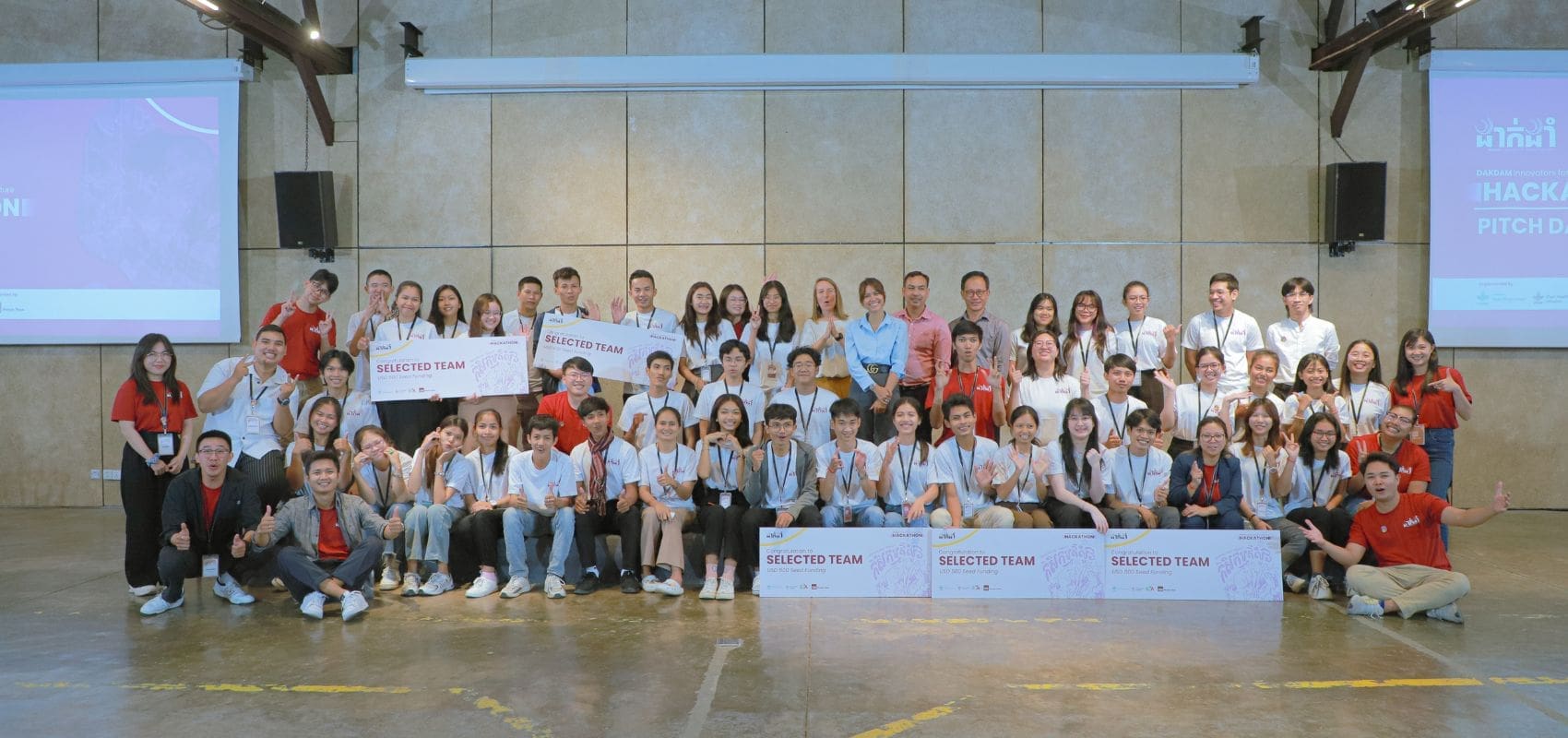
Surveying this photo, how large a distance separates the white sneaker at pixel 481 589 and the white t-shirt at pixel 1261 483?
15.4 feet

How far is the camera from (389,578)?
6.40m

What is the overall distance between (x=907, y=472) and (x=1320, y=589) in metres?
2.50

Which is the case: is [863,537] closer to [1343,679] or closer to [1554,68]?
[1343,679]

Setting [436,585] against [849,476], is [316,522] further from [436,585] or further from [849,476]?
[849,476]

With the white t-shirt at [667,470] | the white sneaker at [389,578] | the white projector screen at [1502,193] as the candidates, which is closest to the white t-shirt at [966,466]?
the white t-shirt at [667,470]

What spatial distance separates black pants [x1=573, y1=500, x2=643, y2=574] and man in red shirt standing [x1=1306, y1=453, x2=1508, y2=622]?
4.04m

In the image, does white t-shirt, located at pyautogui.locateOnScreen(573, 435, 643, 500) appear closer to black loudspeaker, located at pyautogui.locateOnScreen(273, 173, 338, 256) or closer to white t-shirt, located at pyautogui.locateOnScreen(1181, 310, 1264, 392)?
black loudspeaker, located at pyautogui.locateOnScreen(273, 173, 338, 256)

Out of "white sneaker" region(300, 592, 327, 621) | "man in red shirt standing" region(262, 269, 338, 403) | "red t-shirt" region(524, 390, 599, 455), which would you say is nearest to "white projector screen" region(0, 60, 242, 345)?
"man in red shirt standing" region(262, 269, 338, 403)

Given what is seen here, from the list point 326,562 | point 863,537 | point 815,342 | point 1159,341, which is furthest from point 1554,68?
point 326,562

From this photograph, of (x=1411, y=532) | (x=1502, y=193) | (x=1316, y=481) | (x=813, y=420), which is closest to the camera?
(x=1411, y=532)

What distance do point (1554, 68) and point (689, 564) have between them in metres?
8.83

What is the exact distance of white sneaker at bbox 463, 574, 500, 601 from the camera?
6.10 metres

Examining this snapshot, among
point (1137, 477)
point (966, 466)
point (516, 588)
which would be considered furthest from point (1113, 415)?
point (516, 588)

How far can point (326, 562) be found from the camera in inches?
233
